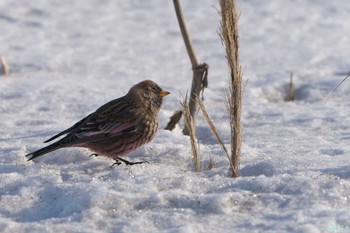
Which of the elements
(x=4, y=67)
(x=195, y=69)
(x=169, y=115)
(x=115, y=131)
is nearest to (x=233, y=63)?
(x=115, y=131)

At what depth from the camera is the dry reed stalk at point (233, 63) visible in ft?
14.8

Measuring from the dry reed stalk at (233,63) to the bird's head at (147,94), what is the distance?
102 centimetres

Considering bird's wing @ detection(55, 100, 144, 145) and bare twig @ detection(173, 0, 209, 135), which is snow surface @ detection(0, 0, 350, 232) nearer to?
bird's wing @ detection(55, 100, 144, 145)

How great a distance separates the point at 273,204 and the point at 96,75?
4.53m

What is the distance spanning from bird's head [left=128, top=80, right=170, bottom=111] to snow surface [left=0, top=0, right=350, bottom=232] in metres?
0.27

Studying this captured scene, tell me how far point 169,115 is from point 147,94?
1065mm

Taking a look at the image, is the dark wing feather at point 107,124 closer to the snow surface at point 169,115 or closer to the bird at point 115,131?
the bird at point 115,131

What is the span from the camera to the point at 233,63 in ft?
15.1

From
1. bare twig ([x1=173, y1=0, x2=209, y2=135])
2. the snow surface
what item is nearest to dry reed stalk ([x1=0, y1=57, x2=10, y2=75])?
the snow surface

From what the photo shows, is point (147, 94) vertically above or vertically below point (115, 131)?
above

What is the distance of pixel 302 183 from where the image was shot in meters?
4.39

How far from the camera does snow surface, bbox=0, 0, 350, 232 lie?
4129 mm

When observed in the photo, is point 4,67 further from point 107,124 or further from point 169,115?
point 107,124

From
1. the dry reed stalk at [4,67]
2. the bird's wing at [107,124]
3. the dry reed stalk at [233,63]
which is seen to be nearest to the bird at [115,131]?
the bird's wing at [107,124]
